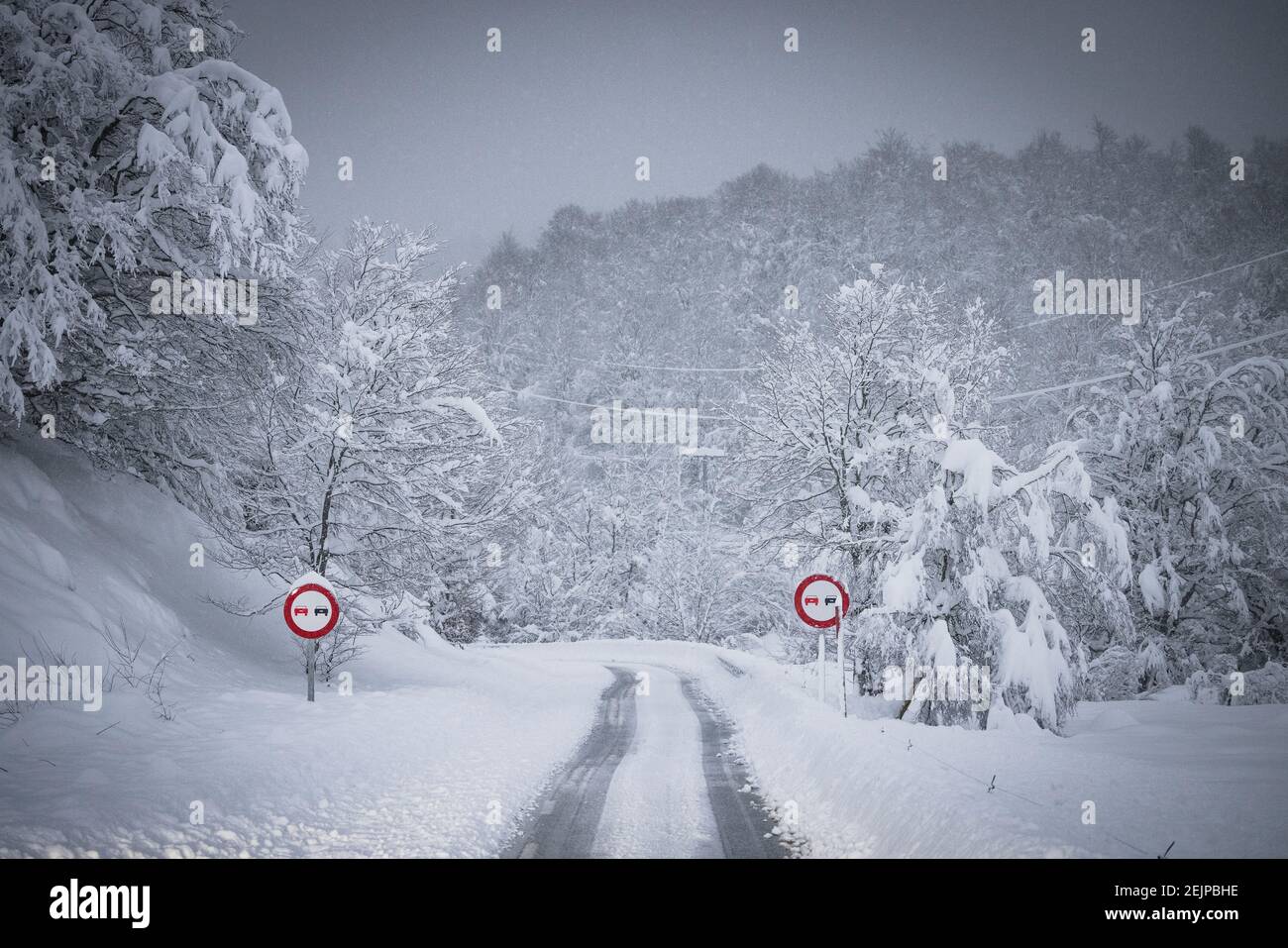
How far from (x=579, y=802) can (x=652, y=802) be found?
86 cm

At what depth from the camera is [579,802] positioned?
7785 millimetres

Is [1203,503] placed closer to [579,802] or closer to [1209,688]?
[1209,688]

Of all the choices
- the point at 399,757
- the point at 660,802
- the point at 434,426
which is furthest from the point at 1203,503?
the point at 399,757

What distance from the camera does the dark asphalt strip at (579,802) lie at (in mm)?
6125

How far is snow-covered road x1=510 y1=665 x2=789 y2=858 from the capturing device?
242 inches

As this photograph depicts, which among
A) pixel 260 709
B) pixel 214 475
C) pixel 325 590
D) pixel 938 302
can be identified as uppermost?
pixel 938 302

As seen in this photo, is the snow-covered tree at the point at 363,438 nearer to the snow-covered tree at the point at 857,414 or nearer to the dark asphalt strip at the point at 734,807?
the snow-covered tree at the point at 857,414

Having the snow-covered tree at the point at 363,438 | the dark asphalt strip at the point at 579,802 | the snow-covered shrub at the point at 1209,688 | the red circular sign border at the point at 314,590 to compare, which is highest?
the snow-covered tree at the point at 363,438

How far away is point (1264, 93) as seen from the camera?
38.8 feet

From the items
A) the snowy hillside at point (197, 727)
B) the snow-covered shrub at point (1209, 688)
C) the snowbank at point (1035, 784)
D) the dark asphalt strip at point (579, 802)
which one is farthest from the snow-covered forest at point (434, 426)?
the dark asphalt strip at point (579, 802)

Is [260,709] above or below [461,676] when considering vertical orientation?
above
